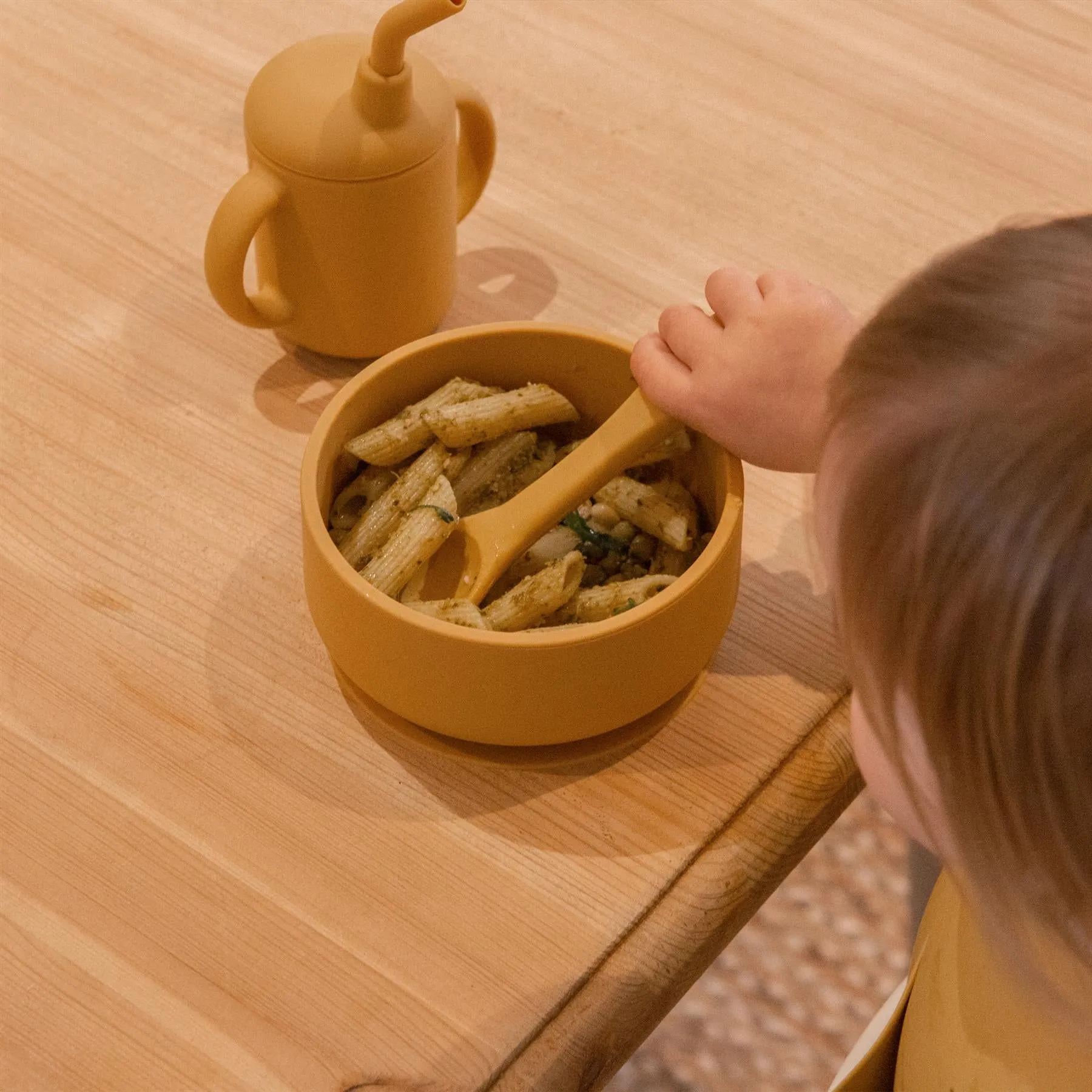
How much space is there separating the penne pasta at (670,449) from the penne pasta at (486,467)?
0.05 meters

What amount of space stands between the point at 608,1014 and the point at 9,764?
262 mm

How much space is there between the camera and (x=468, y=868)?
0.56 metres

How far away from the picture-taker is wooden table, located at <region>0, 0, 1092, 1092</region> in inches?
20.7

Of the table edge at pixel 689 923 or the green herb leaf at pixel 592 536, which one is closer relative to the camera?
the table edge at pixel 689 923

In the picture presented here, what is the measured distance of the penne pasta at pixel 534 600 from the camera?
57 cm

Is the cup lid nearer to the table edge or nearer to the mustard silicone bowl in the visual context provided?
the mustard silicone bowl

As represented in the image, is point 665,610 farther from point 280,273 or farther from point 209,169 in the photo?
point 209,169

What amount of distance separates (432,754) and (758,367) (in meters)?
0.22

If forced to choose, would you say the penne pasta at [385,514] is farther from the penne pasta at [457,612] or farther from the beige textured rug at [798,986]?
the beige textured rug at [798,986]

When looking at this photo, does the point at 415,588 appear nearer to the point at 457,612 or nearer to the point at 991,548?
the point at 457,612

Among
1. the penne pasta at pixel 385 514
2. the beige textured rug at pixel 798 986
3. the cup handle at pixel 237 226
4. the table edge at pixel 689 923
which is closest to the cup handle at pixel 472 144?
the cup handle at pixel 237 226

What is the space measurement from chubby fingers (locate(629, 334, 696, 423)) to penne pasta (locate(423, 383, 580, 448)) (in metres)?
0.04

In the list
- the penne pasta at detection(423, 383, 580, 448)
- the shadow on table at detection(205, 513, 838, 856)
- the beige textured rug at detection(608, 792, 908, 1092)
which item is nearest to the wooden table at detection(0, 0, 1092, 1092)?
the shadow on table at detection(205, 513, 838, 856)

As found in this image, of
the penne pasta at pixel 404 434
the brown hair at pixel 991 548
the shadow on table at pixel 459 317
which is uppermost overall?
the brown hair at pixel 991 548
